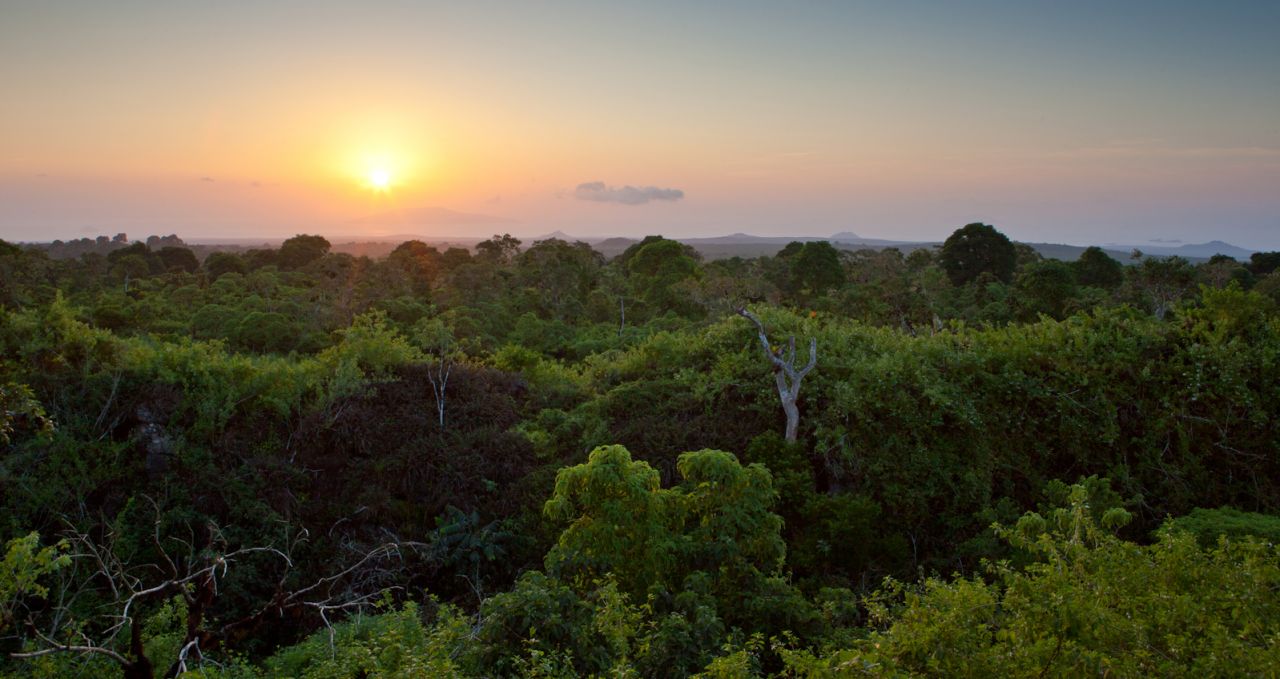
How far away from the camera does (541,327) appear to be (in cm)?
2639

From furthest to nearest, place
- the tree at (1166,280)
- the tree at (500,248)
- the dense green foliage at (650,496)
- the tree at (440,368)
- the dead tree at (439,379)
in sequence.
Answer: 1. the tree at (500,248)
2. the tree at (1166,280)
3. the tree at (440,368)
4. the dead tree at (439,379)
5. the dense green foliage at (650,496)

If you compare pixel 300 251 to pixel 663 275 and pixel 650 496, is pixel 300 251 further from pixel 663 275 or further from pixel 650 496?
pixel 650 496

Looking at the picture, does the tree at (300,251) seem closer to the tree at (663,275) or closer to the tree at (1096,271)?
the tree at (663,275)

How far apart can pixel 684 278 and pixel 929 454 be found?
22525mm

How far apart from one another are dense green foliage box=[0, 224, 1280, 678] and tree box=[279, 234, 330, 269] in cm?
3533

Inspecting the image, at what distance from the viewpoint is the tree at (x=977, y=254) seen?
3944cm

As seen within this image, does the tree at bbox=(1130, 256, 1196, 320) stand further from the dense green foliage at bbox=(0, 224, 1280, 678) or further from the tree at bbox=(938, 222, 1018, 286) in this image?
the dense green foliage at bbox=(0, 224, 1280, 678)

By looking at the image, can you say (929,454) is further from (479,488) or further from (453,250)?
(453,250)

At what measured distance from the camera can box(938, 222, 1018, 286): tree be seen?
39438 millimetres

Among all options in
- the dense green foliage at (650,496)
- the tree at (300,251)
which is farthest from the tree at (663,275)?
the tree at (300,251)

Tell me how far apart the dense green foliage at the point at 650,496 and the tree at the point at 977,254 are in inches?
1104

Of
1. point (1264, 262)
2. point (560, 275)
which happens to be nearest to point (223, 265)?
point (560, 275)

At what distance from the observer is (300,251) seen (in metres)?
47.3

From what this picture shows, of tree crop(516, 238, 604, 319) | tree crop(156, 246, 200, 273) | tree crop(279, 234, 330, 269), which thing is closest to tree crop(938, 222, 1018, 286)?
tree crop(516, 238, 604, 319)
